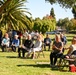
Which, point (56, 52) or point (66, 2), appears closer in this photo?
point (56, 52)

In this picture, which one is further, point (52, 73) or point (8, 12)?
point (8, 12)

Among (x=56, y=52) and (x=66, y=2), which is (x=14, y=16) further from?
(x=56, y=52)

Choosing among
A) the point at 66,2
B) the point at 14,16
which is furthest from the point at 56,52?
the point at 66,2

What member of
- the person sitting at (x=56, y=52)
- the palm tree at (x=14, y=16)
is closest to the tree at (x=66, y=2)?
the palm tree at (x=14, y=16)

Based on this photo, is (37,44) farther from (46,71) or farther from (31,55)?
(46,71)

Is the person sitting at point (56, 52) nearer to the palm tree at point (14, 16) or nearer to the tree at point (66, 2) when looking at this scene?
the palm tree at point (14, 16)

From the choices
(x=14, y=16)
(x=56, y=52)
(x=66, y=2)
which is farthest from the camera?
(x=66, y=2)

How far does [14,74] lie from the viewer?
36.7 ft

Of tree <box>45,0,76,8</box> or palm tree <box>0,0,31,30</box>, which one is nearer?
palm tree <box>0,0,31,30</box>

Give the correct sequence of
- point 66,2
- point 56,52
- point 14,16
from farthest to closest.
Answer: point 66,2 < point 14,16 < point 56,52

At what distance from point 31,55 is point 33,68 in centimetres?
462

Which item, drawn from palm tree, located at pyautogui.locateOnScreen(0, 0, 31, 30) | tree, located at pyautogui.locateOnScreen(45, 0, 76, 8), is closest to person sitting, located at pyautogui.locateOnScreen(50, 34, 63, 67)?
palm tree, located at pyautogui.locateOnScreen(0, 0, 31, 30)

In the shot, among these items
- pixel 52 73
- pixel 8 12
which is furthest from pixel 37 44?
pixel 8 12

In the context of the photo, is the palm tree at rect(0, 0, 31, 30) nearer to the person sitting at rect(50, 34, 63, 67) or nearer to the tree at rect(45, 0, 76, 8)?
the tree at rect(45, 0, 76, 8)
